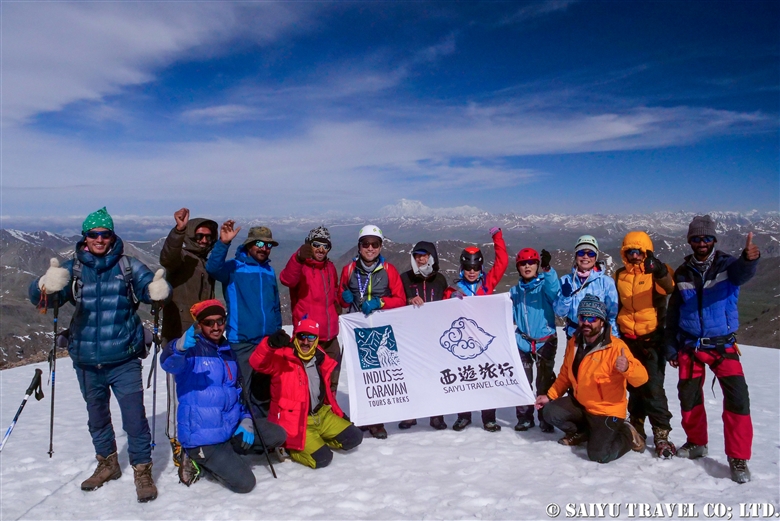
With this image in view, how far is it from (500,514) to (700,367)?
368 cm

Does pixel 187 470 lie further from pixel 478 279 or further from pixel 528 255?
pixel 528 255

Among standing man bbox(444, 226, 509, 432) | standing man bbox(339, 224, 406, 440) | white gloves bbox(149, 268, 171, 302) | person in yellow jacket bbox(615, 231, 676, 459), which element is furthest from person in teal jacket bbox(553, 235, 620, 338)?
white gloves bbox(149, 268, 171, 302)

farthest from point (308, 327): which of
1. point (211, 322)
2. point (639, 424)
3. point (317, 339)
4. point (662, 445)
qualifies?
point (662, 445)

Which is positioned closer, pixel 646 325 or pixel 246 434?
pixel 246 434

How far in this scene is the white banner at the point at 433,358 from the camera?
802cm

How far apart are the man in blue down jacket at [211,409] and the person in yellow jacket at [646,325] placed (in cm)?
587

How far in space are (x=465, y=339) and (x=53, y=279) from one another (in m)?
6.08

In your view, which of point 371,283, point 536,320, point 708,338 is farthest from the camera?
point 371,283

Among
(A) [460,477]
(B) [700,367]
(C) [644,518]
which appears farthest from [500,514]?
(B) [700,367]

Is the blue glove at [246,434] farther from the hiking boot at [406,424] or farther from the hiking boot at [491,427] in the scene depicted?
the hiking boot at [491,427]

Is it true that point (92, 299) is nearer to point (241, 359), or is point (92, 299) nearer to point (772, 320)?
point (241, 359)

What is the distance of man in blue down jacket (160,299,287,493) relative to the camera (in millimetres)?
6250

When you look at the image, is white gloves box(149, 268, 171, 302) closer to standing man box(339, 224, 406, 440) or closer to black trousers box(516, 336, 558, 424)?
standing man box(339, 224, 406, 440)

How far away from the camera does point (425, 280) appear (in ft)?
27.6
